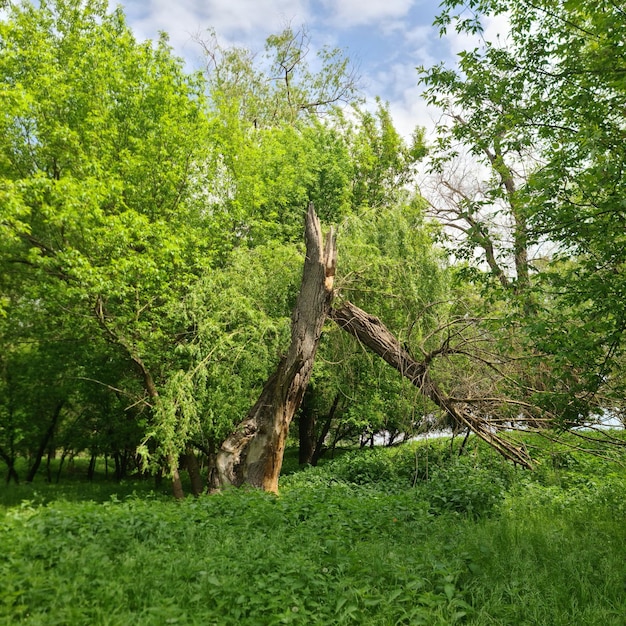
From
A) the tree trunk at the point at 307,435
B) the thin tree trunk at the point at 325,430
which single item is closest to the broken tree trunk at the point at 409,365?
the thin tree trunk at the point at 325,430

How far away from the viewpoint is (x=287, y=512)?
6.17 meters

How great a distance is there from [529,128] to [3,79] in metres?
A: 11.2

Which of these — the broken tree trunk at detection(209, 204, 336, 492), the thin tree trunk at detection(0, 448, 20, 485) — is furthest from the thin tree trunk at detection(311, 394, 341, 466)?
the thin tree trunk at detection(0, 448, 20, 485)

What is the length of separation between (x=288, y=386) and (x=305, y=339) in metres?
0.89

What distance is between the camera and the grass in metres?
3.49

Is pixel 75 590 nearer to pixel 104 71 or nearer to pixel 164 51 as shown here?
pixel 104 71

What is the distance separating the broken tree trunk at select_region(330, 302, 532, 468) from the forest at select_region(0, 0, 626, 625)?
6 centimetres

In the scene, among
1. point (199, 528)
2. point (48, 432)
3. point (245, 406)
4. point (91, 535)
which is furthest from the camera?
point (48, 432)

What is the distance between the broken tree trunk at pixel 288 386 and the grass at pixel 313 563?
5.47 ft

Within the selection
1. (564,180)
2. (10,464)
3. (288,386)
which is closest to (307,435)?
(288,386)

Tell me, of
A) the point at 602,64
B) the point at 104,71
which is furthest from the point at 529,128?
the point at 104,71

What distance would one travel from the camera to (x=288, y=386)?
8.91 m

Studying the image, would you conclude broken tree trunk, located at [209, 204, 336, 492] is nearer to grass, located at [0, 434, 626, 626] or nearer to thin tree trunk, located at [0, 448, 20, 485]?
grass, located at [0, 434, 626, 626]

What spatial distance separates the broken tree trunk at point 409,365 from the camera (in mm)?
9367
